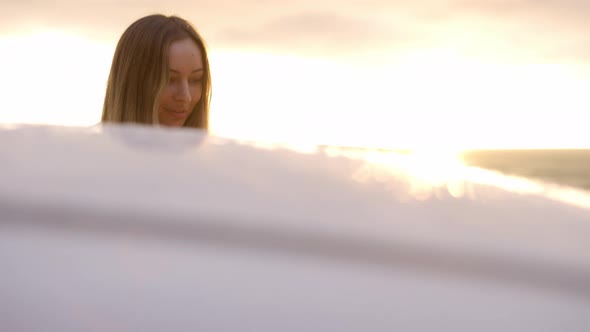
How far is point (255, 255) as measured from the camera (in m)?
0.38

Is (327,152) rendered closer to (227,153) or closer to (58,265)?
(227,153)

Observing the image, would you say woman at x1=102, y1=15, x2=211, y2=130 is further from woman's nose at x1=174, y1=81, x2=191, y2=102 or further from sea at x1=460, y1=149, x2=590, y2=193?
sea at x1=460, y1=149, x2=590, y2=193

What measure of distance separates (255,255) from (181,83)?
289cm

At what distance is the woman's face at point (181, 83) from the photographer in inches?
124

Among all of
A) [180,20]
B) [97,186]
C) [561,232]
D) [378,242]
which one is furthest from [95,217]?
[180,20]

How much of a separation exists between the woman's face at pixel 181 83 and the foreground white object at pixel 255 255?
2749mm

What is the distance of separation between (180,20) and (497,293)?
322 centimetres

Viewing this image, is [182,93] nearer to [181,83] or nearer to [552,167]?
[181,83]

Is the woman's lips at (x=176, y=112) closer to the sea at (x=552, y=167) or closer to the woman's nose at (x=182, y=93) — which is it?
the woman's nose at (x=182, y=93)

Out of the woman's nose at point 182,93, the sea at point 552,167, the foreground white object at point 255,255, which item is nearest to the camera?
the foreground white object at point 255,255

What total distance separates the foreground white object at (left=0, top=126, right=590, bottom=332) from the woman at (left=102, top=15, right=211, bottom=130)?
108 inches

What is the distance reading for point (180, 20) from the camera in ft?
11.2

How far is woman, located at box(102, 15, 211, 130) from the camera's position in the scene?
10.3ft

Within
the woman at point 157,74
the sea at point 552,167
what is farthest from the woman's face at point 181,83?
the sea at point 552,167
